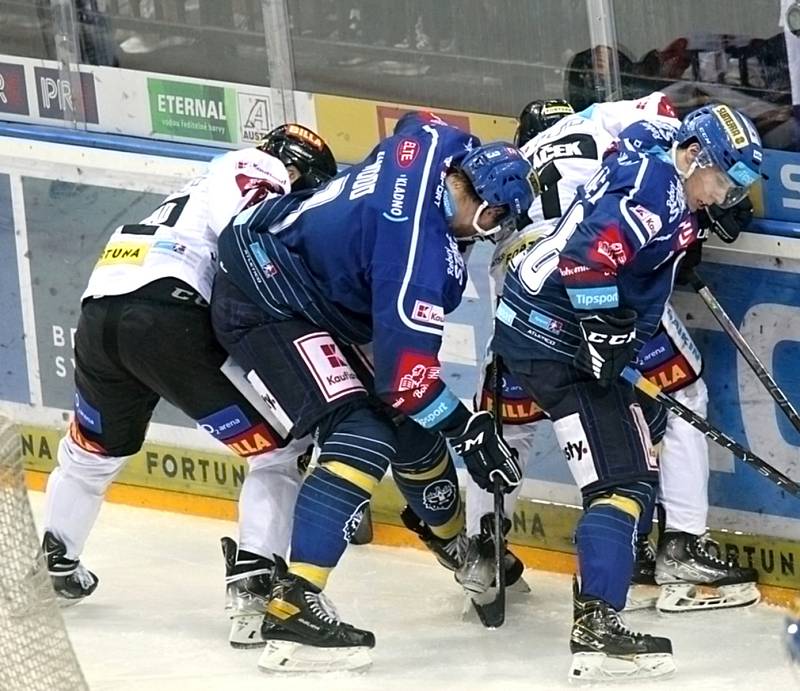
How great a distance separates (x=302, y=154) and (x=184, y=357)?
0.55m

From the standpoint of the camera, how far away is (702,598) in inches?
196

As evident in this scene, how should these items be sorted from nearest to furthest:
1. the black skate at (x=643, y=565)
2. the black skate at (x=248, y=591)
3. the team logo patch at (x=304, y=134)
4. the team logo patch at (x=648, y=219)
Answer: the team logo patch at (x=648, y=219) → the black skate at (x=248, y=591) → the team logo patch at (x=304, y=134) → the black skate at (x=643, y=565)

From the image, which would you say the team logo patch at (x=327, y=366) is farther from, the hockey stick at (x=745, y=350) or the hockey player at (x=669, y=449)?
the hockey stick at (x=745, y=350)

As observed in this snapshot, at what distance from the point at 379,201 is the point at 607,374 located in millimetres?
598

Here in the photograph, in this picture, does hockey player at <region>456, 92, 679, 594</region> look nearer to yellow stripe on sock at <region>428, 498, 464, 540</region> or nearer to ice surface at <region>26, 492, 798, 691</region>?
yellow stripe on sock at <region>428, 498, 464, 540</region>

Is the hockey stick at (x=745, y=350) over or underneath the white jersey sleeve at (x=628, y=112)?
underneath

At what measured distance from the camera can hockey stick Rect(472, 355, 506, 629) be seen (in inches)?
192

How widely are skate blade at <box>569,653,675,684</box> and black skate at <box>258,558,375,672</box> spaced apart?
48 centimetres

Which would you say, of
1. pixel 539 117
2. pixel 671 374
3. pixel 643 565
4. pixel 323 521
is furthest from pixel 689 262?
pixel 323 521

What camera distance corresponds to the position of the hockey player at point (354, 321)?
14.6 ft

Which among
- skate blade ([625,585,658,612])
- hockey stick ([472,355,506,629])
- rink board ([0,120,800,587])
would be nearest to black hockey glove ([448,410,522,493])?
hockey stick ([472,355,506,629])

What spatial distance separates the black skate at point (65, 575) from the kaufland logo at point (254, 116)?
1.29 metres

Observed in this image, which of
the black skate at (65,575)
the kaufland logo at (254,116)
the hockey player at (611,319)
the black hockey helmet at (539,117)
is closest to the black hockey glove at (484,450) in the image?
the hockey player at (611,319)

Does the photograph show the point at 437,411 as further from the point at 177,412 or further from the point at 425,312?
the point at 177,412
